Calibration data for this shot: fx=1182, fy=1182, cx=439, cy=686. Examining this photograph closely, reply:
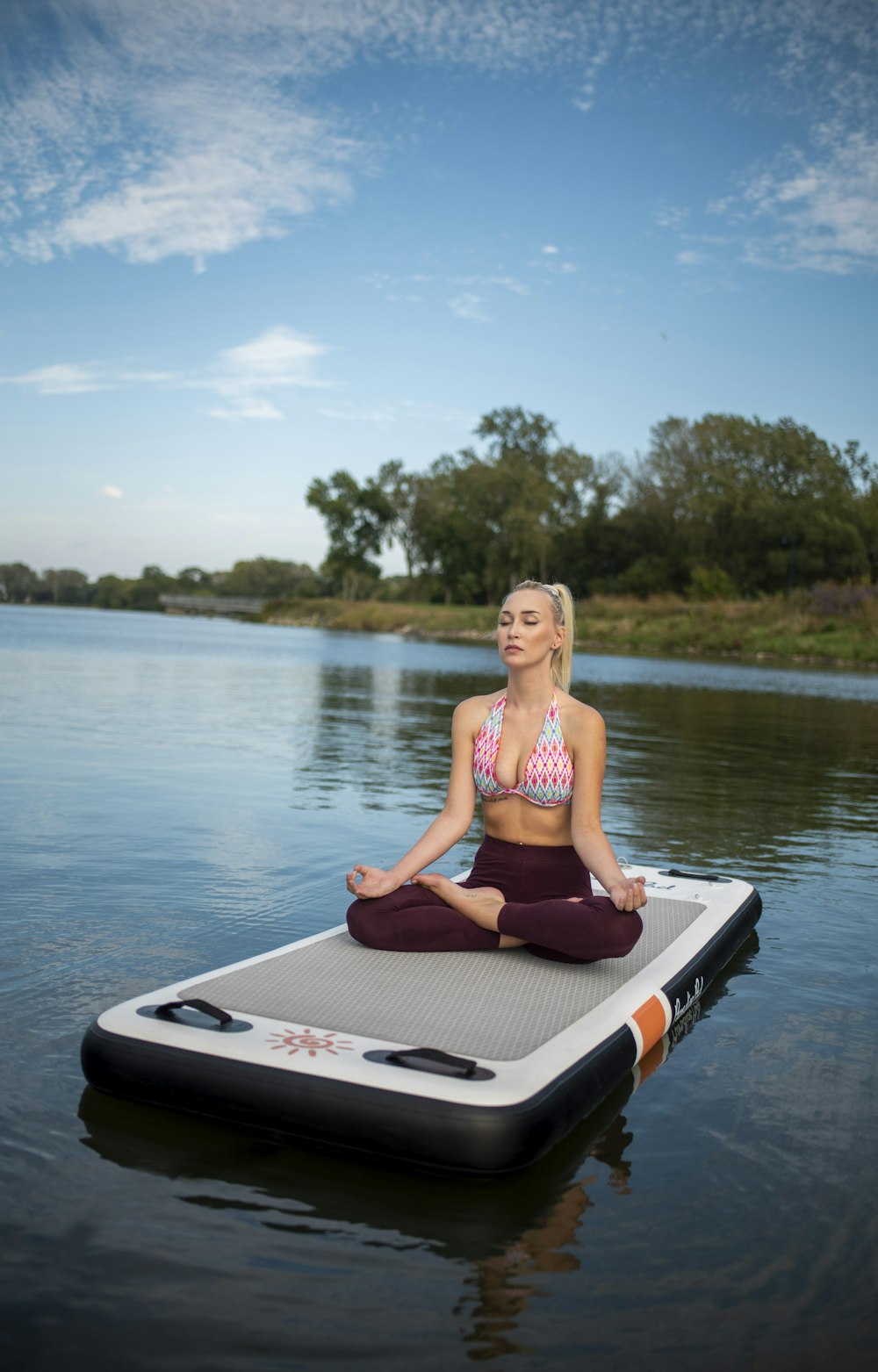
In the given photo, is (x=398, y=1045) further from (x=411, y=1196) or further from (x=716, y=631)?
(x=716, y=631)

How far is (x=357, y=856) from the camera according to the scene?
801cm

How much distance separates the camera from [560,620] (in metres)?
5.00

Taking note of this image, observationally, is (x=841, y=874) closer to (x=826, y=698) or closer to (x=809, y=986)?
(x=809, y=986)

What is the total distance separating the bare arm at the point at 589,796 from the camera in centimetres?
470

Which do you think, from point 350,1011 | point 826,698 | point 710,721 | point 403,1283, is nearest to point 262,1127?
point 350,1011

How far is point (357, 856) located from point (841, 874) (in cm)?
334

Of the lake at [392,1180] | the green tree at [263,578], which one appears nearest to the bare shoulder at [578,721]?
the lake at [392,1180]

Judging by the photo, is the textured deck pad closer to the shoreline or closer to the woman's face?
the woman's face

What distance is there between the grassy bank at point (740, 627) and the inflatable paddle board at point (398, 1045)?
49.4 meters

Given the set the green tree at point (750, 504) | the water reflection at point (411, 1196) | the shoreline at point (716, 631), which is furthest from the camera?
the green tree at point (750, 504)

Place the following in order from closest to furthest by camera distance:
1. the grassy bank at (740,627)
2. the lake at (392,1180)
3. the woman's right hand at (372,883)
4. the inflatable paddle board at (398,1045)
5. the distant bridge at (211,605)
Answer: the lake at (392,1180) → the inflatable paddle board at (398,1045) → the woman's right hand at (372,883) → the grassy bank at (740,627) → the distant bridge at (211,605)

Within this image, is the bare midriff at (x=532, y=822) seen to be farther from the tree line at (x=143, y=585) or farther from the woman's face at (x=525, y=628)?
the tree line at (x=143, y=585)

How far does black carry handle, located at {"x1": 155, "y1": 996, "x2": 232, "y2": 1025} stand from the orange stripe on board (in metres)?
1.44

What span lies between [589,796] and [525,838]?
0.39 metres
